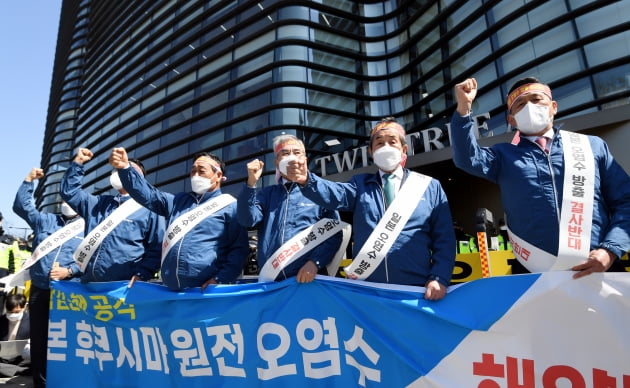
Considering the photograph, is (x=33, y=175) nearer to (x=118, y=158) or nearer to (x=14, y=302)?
(x=118, y=158)

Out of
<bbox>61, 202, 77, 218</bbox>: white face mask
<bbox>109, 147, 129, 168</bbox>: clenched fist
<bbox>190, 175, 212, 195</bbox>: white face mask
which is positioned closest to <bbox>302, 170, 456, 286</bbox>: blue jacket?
<bbox>190, 175, 212, 195</bbox>: white face mask

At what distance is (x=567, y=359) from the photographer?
162 cm

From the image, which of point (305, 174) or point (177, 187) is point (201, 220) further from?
point (177, 187)

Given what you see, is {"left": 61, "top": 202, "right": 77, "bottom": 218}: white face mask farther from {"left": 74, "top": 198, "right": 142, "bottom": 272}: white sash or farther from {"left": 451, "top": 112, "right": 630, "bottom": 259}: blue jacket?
{"left": 451, "top": 112, "right": 630, "bottom": 259}: blue jacket

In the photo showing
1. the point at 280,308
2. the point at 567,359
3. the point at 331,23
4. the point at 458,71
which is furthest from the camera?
the point at 331,23

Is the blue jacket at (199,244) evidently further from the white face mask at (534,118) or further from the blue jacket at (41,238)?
the white face mask at (534,118)

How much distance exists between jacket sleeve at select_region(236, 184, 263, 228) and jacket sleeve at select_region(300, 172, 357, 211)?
42 cm

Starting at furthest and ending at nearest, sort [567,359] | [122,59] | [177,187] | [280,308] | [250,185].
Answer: [122,59]
[177,187]
[250,185]
[280,308]
[567,359]

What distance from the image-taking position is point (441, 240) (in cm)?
222

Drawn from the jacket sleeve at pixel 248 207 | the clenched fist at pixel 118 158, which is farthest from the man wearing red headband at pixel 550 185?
the clenched fist at pixel 118 158

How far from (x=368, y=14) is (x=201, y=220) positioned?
25519mm

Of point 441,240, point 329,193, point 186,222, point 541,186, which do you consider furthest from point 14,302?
point 541,186

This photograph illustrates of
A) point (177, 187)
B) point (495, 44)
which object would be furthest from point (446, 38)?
point (177, 187)

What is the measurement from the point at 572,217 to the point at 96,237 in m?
3.37
